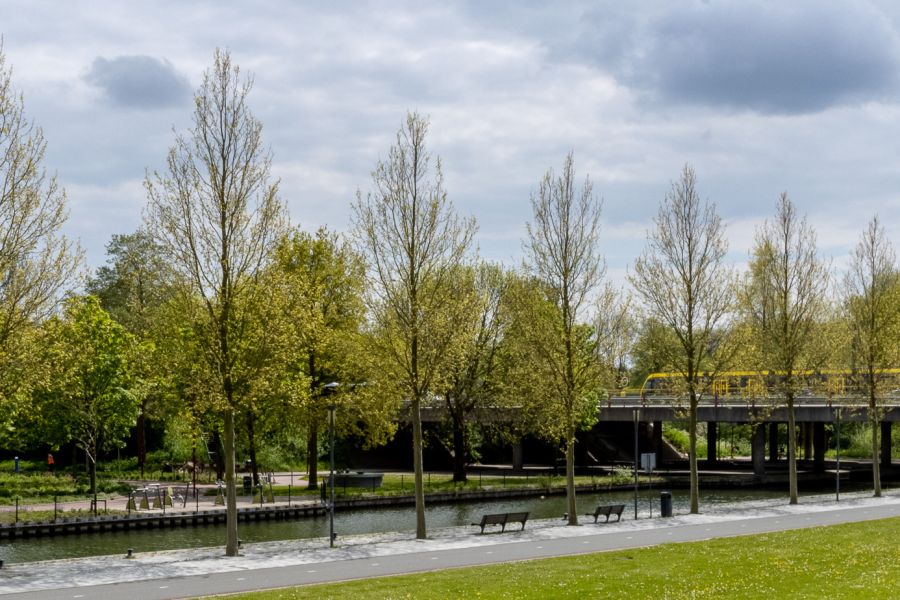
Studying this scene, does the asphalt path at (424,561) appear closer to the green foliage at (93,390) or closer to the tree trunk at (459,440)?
the tree trunk at (459,440)

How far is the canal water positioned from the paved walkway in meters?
4.66

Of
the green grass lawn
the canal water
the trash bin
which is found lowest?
the canal water

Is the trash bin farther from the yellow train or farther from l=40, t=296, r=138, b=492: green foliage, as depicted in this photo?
l=40, t=296, r=138, b=492: green foliage

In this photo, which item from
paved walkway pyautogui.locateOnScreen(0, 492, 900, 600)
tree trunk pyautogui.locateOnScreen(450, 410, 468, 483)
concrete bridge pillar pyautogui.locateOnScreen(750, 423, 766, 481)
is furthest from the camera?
concrete bridge pillar pyautogui.locateOnScreen(750, 423, 766, 481)

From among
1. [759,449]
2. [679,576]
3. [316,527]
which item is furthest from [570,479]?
[759,449]

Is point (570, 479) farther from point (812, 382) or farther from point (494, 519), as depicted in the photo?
point (812, 382)

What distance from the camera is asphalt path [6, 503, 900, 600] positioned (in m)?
23.0

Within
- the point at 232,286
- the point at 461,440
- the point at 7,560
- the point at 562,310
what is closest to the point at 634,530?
the point at 562,310

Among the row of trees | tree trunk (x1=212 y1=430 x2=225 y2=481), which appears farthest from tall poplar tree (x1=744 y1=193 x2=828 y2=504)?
tree trunk (x1=212 y1=430 x2=225 y2=481)

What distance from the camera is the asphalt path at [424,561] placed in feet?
75.4

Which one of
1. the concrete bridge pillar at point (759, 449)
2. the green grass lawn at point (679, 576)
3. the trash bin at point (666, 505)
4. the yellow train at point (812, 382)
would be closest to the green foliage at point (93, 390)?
the yellow train at point (812, 382)

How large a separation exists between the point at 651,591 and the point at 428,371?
13866 mm

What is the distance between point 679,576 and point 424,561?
777 cm

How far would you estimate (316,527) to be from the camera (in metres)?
44.8
